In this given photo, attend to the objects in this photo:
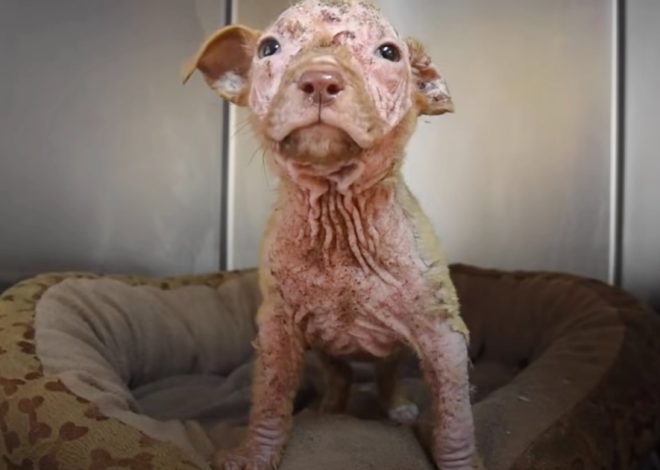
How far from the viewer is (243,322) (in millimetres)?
1505

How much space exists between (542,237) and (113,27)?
848 millimetres

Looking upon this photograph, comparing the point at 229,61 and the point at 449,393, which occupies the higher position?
the point at 229,61

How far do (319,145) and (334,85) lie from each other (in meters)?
0.06

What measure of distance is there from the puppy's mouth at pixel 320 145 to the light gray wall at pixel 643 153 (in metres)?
0.91

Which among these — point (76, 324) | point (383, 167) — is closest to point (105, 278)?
point (76, 324)

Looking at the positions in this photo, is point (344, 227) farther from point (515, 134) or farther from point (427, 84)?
point (515, 134)

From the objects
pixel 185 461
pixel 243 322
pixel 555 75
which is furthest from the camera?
pixel 555 75

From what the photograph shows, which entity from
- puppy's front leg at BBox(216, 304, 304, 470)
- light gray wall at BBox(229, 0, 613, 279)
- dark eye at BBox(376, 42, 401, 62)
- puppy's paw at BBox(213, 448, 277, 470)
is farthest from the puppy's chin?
Result: light gray wall at BBox(229, 0, 613, 279)

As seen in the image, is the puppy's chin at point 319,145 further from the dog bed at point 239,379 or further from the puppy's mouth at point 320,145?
the dog bed at point 239,379

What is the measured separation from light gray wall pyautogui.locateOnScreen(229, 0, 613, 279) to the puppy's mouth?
795 mm

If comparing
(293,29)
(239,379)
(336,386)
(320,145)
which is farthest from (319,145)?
(239,379)

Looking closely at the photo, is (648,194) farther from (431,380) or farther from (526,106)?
Answer: (431,380)

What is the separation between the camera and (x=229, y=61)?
987 millimetres

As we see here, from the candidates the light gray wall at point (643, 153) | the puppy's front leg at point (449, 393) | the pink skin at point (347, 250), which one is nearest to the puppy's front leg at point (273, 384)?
the pink skin at point (347, 250)
